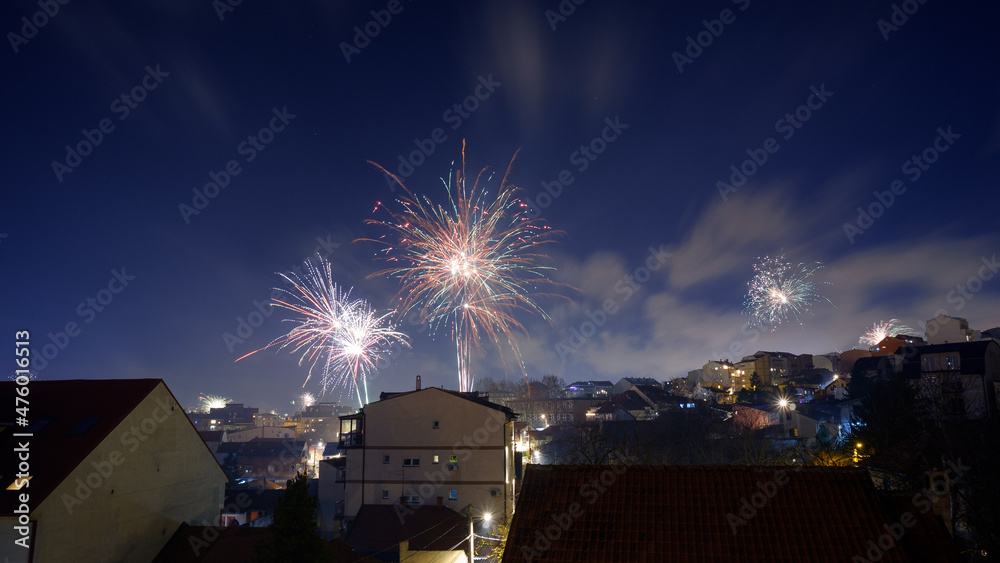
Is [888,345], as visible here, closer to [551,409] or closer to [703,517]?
[551,409]

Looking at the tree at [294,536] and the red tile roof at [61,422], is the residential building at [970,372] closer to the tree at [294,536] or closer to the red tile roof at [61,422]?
the tree at [294,536]

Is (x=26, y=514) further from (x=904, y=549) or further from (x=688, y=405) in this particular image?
(x=688, y=405)

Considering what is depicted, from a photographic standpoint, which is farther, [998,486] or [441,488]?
[441,488]

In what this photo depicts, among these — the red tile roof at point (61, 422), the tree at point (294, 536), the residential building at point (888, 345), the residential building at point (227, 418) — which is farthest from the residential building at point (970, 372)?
the residential building at point (227, 418)

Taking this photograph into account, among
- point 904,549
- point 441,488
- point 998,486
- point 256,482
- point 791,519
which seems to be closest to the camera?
point 904,549

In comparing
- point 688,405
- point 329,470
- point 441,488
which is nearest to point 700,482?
point 441,488

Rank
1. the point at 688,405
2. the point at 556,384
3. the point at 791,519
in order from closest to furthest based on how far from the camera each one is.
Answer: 1. the point at 791,519
2. the point at 688,405
3. the point at 556,384

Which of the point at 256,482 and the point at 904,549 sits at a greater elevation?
the point at 256,482

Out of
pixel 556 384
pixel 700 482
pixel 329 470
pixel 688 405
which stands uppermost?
pixel 556 384
